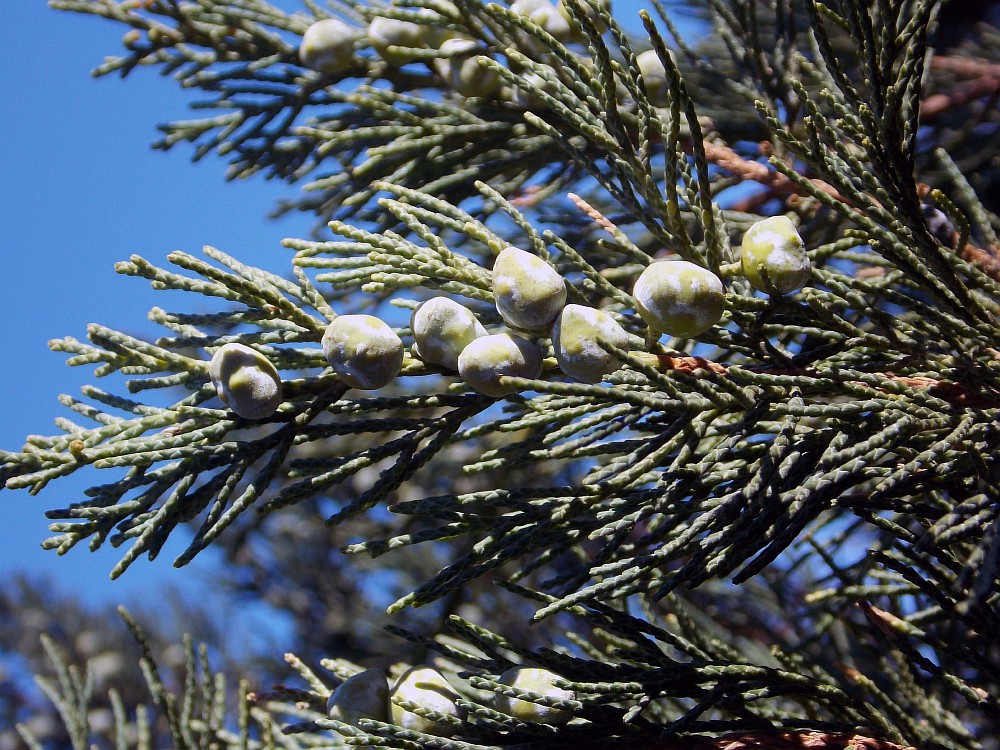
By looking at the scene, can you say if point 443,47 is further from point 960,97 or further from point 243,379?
point 960,97

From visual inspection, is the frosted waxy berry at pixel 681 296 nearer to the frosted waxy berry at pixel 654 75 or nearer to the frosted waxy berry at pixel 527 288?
the frosted waxy berry at pixel 527 288

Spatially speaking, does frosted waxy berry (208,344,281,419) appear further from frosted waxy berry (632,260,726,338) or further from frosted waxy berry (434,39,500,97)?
frosted waxy berry (434,39,500,97)

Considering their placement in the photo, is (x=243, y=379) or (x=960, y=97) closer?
(x=243, y=379)

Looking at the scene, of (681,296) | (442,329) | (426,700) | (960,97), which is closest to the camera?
(681,296)

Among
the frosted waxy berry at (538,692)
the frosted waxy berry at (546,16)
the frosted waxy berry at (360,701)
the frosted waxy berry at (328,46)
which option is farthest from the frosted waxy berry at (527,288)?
the frosted waxy berry at (328,46)

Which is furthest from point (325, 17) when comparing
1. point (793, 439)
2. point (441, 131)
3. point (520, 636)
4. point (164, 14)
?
point (520, 636)

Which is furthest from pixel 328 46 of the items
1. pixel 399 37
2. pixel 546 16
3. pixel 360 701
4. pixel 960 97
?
pixel 960 97
